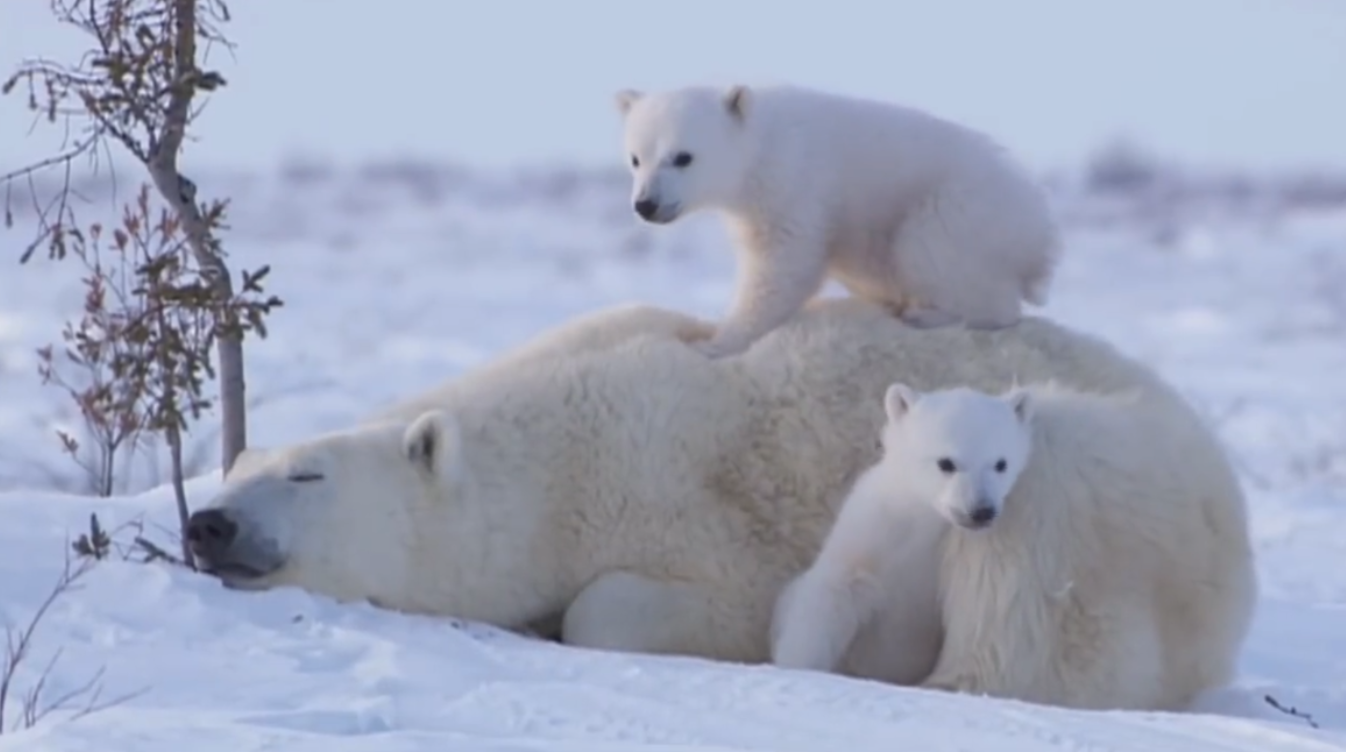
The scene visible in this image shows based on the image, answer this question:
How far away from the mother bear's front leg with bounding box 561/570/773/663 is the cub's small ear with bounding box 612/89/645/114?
168 cm

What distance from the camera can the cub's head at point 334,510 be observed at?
19.7 feet

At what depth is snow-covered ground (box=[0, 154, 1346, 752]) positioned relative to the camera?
465cm

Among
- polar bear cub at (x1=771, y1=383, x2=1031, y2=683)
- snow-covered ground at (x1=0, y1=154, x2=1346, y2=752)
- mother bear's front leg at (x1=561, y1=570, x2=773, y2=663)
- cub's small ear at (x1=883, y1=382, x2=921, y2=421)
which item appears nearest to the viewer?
snow-covered ground at (x1=0, y1=154, x2=1346, y2=752)

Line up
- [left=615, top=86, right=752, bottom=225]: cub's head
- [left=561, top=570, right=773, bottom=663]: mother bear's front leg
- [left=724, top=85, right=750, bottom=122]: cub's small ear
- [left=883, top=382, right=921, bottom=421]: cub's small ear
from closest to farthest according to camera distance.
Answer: [left=883, top=382, right=921, bottom=421]: cub's small ear, [left=561, top=570, right=773, bottom=663]: mother bear's front leg, [left=615, top=86, right=752, bottom=225]: cub's head, [left=724, top=85, right=750, bottom=122]: cub's small ear

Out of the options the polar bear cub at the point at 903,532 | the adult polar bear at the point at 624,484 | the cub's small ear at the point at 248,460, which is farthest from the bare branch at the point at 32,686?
the polar bear cub at the point at 903,532

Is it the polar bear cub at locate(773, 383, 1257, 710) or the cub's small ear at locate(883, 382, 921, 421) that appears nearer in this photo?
the polar bear cub at locate(773, 383, 1257, 710)

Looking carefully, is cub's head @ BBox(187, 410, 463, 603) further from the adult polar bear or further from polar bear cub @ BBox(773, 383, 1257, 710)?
polar bear cub @ BBox(773, 383, 1257, 710)

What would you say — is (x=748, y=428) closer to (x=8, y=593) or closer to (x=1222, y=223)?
(x=8, y=593)

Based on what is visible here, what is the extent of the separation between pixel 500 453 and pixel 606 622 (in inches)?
20.8

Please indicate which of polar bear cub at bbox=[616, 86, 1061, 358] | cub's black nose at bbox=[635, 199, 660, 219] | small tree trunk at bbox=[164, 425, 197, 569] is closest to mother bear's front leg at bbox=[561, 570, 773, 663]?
polar bear cub at bbox=[616, 86, 1061, 358]

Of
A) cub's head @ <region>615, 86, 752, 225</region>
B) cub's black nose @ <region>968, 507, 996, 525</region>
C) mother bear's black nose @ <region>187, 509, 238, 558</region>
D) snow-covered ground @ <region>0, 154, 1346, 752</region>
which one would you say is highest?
cub's head @ <region>615, 86, 752, 225</region>

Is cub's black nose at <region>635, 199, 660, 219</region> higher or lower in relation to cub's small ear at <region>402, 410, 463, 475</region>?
higher

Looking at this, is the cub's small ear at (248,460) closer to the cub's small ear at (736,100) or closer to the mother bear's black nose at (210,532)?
the mother bear's black nose at (210,532)

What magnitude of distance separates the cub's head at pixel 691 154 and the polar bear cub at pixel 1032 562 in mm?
1113
